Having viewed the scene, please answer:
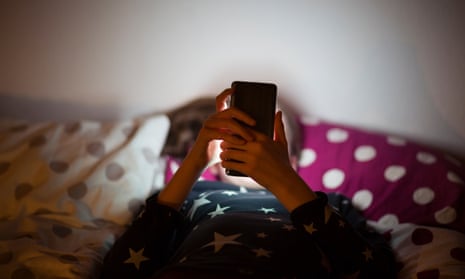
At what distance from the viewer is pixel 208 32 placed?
138 cm

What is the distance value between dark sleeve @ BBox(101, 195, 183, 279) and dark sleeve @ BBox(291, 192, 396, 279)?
26 cm

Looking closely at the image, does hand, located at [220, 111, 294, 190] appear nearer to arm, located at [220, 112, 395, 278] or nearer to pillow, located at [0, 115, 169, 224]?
arm, located at [220, 112, 395, 278]

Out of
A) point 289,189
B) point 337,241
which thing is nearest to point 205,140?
point 289,189

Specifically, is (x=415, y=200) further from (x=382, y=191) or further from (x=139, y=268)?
(x=139, y=268)

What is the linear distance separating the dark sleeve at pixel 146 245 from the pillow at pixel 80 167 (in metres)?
0.25

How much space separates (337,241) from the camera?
0.80 meters

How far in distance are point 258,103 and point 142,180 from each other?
531 mm

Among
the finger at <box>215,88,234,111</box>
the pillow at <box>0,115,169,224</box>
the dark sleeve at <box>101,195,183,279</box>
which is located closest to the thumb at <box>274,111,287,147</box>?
the finger at <box>215,88,234,111</box>

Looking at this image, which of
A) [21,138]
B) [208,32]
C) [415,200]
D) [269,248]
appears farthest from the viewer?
[208,32]

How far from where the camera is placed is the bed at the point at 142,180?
3.30 ft

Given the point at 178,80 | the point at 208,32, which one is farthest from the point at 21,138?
the point at 208,32

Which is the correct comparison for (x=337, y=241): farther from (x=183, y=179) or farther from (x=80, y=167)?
(x=80, y=167)

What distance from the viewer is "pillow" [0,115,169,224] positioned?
114 centimetres

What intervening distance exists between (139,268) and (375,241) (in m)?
0.52
